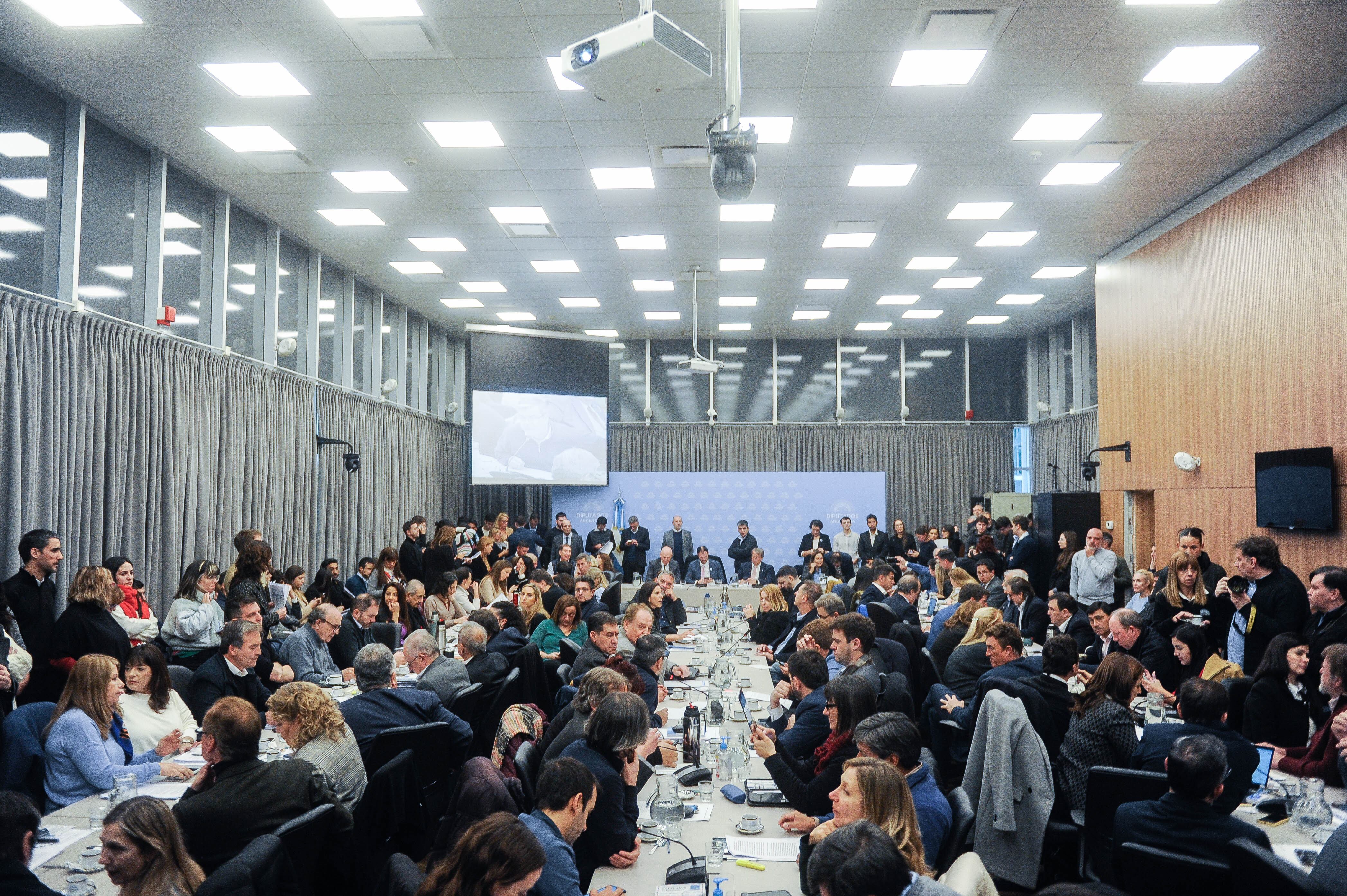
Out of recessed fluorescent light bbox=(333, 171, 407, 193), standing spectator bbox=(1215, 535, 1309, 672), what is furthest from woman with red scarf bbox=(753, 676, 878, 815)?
recessed fluorescent light bbox=(333, 171, 407, 193)

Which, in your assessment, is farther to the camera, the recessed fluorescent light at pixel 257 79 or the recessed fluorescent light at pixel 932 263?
the recessed fluorescent light at pixel 932 263

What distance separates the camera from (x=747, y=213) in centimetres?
931

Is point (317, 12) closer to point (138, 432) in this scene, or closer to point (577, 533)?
point (138, 432)

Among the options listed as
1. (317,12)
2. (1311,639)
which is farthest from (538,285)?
(1311,639)

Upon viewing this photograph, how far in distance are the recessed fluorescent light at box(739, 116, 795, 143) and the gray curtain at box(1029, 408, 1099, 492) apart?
787 cm

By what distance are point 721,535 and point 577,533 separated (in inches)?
98.3

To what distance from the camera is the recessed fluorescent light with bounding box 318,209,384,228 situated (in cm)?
942

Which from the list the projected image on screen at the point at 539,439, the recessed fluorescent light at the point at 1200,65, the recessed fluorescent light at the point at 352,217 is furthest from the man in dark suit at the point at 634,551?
the recessed fluorescent light at the point at 1200,65

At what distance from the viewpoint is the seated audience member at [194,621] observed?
6152mm

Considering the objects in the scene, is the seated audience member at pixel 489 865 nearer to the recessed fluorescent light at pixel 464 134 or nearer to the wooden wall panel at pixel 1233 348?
the recessed fluorescent light at pixel 464 134

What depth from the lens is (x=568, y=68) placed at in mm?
3885

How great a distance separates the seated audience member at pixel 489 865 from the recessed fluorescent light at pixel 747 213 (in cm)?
768

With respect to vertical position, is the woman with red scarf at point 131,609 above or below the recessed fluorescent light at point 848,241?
below

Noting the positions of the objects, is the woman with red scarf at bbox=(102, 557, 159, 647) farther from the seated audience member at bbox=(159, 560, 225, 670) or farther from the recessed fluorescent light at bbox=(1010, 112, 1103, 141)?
the recessed fluorescent light at bbox=(1010, 112, 1103, 141)
